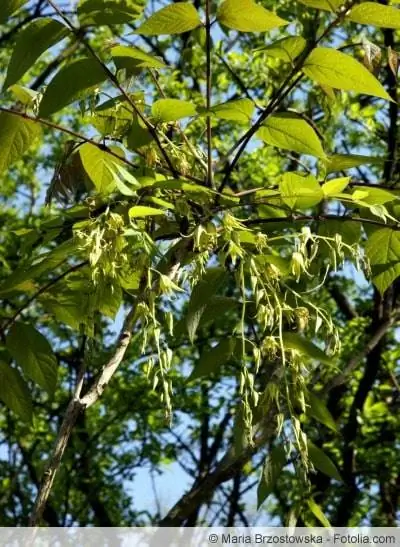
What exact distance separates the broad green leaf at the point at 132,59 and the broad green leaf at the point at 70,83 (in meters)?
0.03

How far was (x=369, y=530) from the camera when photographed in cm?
355

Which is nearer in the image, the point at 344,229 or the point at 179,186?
the point at 179,186

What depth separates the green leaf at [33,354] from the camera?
5.18ft

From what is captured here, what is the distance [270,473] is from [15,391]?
1.67 ft

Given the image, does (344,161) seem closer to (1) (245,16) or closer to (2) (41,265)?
(1) (245,16)

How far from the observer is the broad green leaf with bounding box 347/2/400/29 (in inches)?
51.0

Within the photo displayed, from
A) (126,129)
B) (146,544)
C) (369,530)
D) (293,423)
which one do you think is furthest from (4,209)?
(293,423)

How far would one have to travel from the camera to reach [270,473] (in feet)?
4.91

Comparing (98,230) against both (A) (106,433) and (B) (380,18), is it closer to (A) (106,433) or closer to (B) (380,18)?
(B) (380,18)

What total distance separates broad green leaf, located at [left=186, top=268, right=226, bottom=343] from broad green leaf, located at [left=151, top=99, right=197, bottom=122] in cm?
26

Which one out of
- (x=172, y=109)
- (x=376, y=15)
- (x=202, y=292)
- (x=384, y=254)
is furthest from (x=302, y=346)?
(x=376, y=15)

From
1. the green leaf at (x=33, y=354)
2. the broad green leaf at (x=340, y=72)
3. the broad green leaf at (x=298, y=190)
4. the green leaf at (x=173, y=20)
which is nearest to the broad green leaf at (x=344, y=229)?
the broad green leaf at (x=298, y=190)

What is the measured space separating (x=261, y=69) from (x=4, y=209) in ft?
9.62

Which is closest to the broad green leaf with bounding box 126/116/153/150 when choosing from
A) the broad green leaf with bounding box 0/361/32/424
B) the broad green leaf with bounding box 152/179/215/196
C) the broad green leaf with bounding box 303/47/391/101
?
the broad green leaf with bounding box 152/179/215/196
